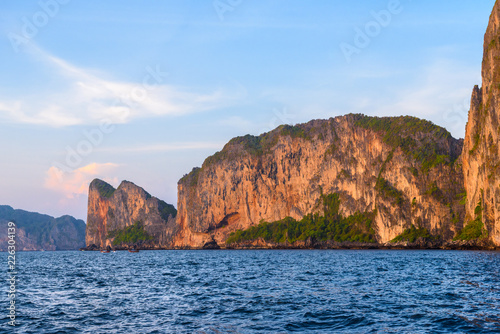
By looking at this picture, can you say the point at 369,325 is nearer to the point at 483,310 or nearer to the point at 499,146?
the point at 483,310

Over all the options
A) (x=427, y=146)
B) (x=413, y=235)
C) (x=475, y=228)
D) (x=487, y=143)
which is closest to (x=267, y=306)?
(x=487, y=143)

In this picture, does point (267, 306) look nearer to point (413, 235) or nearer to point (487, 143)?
point (487, 143)

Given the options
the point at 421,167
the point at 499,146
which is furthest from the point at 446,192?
the point at 499,146

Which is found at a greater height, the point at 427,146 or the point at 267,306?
the point at 427,146

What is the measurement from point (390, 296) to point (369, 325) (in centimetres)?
1067

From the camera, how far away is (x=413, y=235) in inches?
6634

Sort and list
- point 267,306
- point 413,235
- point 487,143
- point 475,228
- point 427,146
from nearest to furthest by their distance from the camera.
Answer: point 267,306, point 487,143, point 475,228, point 413,235, point 427,146

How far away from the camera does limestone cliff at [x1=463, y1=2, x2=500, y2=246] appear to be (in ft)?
377

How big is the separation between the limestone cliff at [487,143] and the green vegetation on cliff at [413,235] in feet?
→ 84.3

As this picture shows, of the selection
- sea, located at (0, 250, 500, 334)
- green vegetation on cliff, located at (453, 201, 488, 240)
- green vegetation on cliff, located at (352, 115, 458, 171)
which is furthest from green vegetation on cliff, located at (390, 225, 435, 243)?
sea, located at (0, 250, 500, 334)

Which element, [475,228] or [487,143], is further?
[475,228]

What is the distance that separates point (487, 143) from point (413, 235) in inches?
2104

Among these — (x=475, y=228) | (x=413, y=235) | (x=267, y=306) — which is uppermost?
(x=475, y=228)

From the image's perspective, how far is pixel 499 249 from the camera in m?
108
